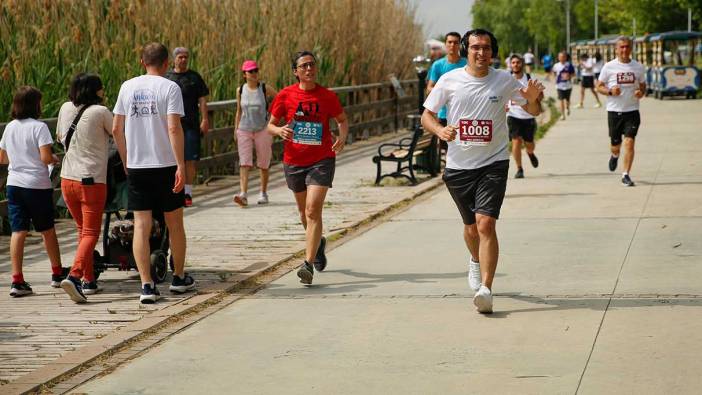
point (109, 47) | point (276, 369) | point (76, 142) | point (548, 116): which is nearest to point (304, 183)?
point (76, 142)

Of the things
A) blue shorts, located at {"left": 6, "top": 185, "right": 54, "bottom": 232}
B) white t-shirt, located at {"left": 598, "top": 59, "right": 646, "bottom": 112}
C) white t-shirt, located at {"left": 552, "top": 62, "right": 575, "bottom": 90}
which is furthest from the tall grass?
white t-shirt, located at {"left": 598, "top": 59, "right": 646, "bottom": 112}

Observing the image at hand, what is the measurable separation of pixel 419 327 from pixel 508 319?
569 millimetres

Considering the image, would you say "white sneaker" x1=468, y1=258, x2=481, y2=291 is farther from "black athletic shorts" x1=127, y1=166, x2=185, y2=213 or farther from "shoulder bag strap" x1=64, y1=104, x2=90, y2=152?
"shoulder bag strap" x1=64, y1=104, x2=90, y2=152

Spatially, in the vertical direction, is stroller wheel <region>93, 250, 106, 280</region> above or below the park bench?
above

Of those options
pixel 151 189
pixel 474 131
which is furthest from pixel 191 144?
pixel 474 131

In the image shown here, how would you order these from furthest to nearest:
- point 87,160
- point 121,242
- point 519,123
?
point 519,123 → point 121,242 → point 87,160

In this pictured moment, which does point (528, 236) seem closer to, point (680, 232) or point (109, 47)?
point (680, 232)

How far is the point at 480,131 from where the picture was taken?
27.5 feet

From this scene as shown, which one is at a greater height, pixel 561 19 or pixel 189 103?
pixel 189 103

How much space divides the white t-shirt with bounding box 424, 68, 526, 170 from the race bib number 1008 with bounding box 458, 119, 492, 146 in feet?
0.07

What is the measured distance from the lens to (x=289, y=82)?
22.3 meters

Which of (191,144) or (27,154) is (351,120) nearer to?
(191,144)

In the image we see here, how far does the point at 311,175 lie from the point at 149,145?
1457 millimetres

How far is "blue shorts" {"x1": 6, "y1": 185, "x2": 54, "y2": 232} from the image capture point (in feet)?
30.4
